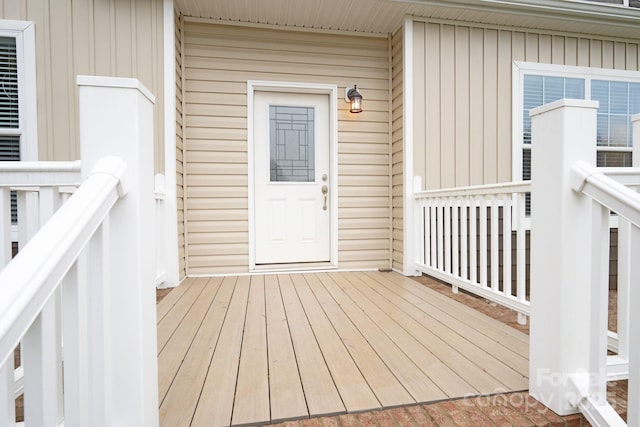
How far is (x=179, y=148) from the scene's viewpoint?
3273mm

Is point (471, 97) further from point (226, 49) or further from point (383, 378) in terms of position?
point (383, 378)

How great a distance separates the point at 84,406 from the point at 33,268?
14.7 inches

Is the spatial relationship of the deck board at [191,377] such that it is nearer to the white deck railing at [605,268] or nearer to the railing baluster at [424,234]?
the white deck railing at [605,268]

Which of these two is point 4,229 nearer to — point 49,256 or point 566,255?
point 49,256

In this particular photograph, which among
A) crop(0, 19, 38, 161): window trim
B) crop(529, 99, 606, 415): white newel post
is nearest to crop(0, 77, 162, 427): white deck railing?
crop(529, 99, 606, 415): white newel post

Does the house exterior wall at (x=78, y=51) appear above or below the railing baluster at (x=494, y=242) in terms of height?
above

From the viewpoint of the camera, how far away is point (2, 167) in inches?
43.9

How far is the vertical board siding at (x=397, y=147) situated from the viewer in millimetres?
3557

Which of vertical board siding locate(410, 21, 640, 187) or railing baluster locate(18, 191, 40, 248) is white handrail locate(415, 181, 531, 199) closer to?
vertical board siding locate(410, 21, 640, 187)

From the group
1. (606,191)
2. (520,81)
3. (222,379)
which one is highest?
(520,81)

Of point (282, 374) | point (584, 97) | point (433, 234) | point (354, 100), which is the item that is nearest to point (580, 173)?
point (282, 374)

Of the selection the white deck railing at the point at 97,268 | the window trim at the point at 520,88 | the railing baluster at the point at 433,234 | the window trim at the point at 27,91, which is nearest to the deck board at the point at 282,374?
the white deck railing at the point at 97,268

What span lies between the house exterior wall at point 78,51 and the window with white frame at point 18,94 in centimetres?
5

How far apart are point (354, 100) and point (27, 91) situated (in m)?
2.94
